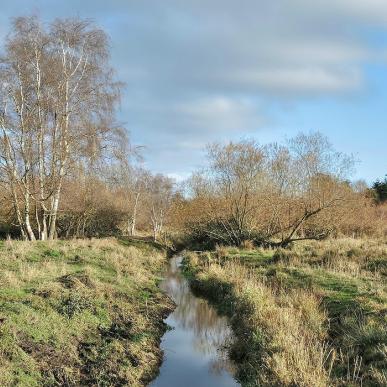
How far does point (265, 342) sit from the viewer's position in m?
9.84

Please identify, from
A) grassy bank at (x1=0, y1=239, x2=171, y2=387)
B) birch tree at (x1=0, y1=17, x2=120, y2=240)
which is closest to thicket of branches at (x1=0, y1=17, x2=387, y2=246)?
birch tree at (x1=0, y1=17, x2=120, y2=240)

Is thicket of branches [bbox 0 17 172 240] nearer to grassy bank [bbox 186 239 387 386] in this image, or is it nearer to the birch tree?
the birch tree

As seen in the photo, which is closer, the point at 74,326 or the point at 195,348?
the point at 74,326

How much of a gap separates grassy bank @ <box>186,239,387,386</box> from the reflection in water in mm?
439

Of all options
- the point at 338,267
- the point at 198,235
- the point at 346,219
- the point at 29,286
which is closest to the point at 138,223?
the point at 198,235

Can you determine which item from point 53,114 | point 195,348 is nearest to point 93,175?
point 53,114

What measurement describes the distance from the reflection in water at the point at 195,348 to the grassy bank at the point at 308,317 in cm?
44

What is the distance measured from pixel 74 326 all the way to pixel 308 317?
18.2 feet

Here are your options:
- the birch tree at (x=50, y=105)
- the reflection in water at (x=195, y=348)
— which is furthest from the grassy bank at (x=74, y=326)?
the birch tree at (x=50, y=105)

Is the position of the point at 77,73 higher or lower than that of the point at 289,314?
higher

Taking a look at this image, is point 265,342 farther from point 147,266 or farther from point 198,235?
point 198,235

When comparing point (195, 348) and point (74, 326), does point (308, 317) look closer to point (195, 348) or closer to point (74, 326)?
point (195, 348)

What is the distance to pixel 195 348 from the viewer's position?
1206 centimetres

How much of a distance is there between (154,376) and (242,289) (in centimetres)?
578
